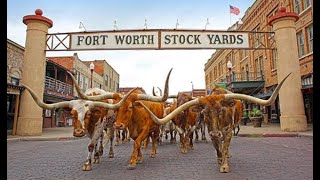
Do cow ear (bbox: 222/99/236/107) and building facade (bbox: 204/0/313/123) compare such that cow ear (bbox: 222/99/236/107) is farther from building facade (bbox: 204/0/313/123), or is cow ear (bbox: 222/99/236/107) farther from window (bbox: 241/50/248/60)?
window (bbox: 241/50/248/60)

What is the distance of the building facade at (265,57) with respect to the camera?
19.2 metres

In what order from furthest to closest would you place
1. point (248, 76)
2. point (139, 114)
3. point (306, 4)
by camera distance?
point (248, 76)
point (306, 4)
point (139, 114)

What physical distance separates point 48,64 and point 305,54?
22.0 m

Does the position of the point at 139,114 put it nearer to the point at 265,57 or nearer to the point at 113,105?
the point at 113,105

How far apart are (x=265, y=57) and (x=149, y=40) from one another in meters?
15.5

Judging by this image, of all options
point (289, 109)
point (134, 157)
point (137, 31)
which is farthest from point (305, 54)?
point (134, 157)

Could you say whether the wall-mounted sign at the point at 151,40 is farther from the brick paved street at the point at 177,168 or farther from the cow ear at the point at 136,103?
the cow ear at the point at 136,103

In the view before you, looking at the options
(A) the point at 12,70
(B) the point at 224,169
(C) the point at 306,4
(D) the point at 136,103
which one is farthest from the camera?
(A) the point at 12,70

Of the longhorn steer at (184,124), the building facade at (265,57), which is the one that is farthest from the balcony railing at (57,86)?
the longhorn steer at (184,124)

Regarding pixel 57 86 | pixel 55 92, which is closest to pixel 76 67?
pixel 57 86

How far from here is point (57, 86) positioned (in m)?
27.6

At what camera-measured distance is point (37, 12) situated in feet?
54.6
